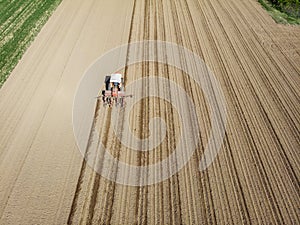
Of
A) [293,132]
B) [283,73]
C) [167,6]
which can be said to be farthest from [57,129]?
[167,6]

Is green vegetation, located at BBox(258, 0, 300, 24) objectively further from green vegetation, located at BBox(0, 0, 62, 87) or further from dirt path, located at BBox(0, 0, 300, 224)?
green vegetation, located at BBox(0, 0, 62, 87)

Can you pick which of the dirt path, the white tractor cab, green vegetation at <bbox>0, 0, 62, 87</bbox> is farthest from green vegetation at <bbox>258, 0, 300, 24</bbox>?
green vegetation at <bbox>0, 0, 62, 87</bbox>

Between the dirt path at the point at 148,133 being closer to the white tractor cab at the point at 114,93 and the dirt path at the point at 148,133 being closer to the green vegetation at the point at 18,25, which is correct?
the white tractor cab at the point at 114,93

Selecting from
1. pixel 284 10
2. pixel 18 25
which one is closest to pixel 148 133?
pixel 18 25

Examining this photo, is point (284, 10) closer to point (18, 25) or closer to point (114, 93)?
point (114, 93)

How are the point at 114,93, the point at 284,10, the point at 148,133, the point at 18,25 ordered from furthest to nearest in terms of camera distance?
1. the point at 284,10
2. the point at 18,25
3. the point at 114,93
4. the point at 148,133

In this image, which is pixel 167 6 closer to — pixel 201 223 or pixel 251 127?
pixel 251 127

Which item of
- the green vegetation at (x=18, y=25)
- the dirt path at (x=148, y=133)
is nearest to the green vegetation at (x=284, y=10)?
the dirt path at (x=148, y=133)
